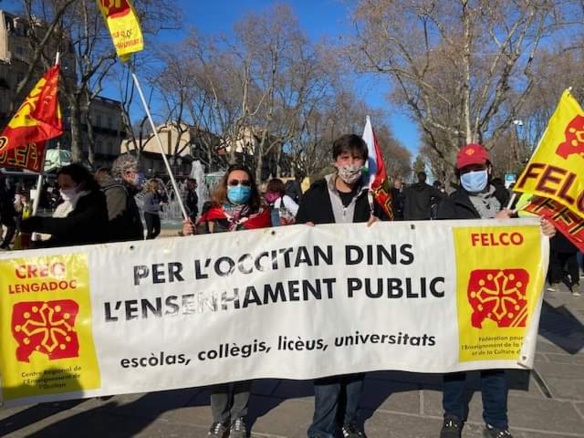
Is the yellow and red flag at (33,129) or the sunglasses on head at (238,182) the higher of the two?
the yellow and red flag at (33,129)

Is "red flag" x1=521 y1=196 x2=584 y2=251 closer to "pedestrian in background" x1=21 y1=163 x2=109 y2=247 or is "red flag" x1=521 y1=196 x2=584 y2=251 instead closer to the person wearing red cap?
the person wearing red cap

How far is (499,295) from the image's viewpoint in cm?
319

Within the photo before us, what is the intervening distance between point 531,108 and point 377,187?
38.2 metres

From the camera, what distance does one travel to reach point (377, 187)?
355 cm

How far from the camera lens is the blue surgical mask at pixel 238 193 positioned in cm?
341

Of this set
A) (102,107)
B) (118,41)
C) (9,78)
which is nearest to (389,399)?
(118,41)

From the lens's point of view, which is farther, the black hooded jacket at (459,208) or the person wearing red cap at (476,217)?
the black hooded jacket at (459,208)

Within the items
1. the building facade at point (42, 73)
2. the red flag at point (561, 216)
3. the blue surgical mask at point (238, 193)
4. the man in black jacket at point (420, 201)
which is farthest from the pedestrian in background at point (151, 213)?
the red flag at point (561, 216)

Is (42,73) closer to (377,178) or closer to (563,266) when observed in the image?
(563,266)

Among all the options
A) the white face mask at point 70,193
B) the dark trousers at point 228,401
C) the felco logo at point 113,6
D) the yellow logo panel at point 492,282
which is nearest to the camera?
the yellow logo panel at point 492,282

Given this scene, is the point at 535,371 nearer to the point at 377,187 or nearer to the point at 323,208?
the point at 377,187

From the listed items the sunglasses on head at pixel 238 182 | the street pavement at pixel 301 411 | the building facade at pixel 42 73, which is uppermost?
the building facade at pixel 42 73

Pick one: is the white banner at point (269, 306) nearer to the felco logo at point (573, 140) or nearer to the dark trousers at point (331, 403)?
the dark trousers at point (331, 403)

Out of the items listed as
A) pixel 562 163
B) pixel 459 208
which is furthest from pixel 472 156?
pixel 562 163
